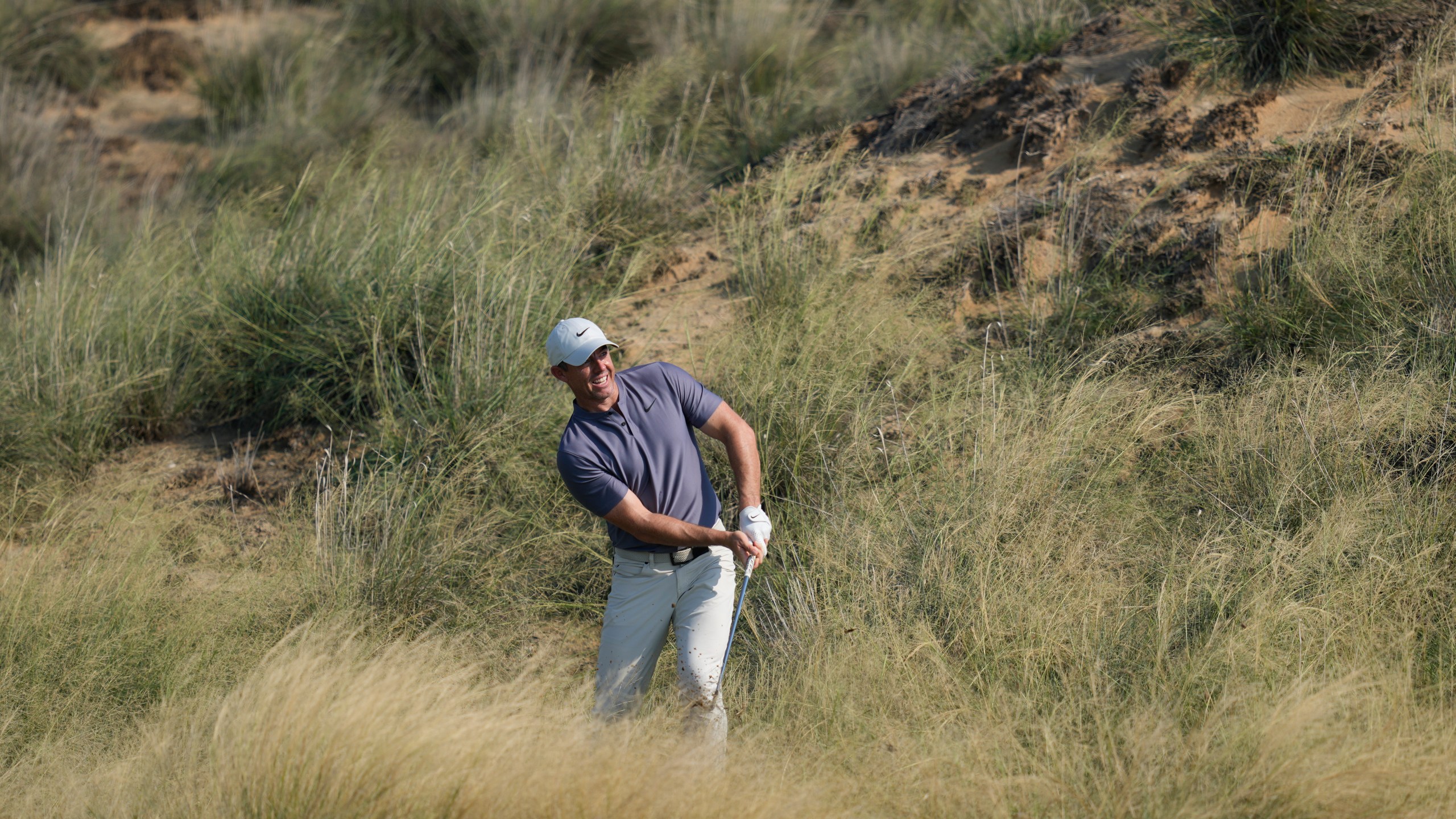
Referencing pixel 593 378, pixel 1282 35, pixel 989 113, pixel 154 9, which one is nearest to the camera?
pixel 593 378

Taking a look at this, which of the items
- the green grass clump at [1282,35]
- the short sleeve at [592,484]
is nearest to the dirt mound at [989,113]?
the green grass clump at [1282,35]

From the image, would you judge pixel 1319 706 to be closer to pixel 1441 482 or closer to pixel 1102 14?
pixel 1441 482

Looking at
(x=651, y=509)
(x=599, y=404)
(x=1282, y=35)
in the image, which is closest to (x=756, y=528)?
(x=651, y=509)

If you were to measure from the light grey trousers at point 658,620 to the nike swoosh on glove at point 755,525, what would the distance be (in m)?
0.21

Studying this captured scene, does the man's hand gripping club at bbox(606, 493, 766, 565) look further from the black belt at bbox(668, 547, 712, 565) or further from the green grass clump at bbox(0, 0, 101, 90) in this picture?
the green grass clump at bbox(0, 0, 101, 90)

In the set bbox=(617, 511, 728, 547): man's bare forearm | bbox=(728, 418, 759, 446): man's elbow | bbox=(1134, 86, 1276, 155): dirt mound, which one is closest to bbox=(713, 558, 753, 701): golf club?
bbox=(617, 511, 728, 547): man's bare forearm

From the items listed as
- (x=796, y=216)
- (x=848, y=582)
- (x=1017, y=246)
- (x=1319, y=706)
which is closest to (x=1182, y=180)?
(x=1017, y=246)

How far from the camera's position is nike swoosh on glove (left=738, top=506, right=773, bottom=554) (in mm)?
3539

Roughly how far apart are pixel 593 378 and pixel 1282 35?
15.8 ft

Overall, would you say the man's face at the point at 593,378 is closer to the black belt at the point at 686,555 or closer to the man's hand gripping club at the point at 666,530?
the man's hand gripping club at the point at 666,530

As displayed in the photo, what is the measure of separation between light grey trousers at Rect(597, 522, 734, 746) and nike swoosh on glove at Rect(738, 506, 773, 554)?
0.21 meters

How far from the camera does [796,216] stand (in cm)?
669

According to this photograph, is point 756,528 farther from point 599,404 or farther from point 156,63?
point 156,63

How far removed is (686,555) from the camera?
3725 millimetres
